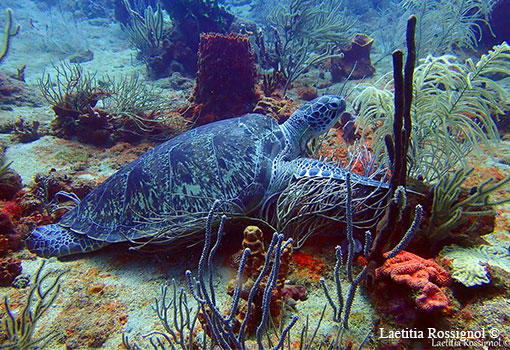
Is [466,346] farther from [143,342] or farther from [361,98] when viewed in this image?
[361,98]

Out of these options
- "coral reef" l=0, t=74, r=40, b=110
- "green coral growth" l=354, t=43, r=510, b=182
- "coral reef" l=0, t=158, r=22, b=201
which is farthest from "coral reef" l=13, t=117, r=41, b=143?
"green coral growth" l=354, t=43, r=510, b=182

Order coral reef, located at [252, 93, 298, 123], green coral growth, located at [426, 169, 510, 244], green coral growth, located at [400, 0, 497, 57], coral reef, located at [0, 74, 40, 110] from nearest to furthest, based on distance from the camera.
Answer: green coral growth, located at [426, 169, 510, 244], coral reef, located at [252, 93, 298, 123], coral reef, located at [0, 74, 40, 110], green coral growth, located at [400, 0, 497, 57]

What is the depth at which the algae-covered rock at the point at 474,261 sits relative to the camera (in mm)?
1685

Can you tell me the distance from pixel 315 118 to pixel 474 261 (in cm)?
225

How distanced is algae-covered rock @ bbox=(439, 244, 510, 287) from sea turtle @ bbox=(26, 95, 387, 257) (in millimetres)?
1015

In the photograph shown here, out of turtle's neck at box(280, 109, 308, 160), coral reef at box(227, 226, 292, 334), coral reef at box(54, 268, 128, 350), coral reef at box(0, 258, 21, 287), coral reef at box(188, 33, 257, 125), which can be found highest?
coral reef at box(188, 33, 257, 125)

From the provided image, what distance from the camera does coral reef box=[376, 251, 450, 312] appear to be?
1.59m

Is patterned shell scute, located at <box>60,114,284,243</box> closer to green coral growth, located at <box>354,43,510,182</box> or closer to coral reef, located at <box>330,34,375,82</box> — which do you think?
green coral growth, located at <box>354,43,510,182</box>

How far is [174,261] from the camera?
2695 mm

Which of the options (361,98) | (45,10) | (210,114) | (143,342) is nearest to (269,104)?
(210,114)

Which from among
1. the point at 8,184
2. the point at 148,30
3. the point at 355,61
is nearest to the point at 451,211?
the point at 8,184

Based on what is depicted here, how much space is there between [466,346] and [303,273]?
109 centimetres

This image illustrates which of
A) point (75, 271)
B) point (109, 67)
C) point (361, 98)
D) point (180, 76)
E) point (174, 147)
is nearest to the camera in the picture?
point (75, 271)

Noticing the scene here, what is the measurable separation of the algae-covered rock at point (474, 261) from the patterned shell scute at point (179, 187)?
1648 millimetres
